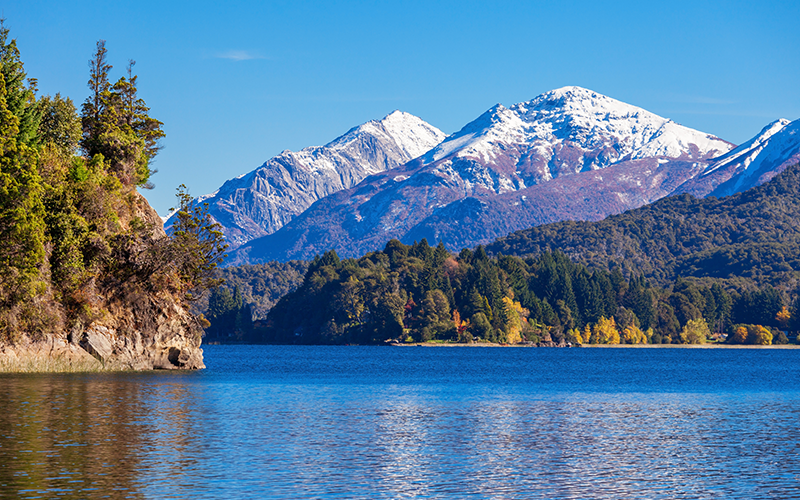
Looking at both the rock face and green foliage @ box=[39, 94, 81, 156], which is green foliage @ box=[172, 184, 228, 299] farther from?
green foliage @ box=[39, 94, 81, 156]

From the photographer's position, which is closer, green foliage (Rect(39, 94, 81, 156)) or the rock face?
the rock face

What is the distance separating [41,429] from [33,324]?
4322 centimetres

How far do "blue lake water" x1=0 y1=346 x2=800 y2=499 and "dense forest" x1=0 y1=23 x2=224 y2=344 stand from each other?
9.58 metres

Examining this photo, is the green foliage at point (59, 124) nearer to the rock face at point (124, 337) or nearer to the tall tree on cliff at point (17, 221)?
the rock face at point (124, 337)

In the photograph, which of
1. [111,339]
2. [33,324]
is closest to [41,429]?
[33,324]

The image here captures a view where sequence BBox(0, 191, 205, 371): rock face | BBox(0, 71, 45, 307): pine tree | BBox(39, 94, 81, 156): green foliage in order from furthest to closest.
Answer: BBox(39, 94, 81, 156): green foliage → BBox(0, 191, 205, 371): rock face → BBox(0, 71, 45, 307): pine tree

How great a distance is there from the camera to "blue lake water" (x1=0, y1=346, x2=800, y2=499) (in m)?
35.9

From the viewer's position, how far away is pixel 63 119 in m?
106

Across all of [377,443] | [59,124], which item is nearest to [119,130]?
[59,124]

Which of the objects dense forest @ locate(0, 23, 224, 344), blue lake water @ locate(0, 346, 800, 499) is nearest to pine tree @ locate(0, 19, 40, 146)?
dense forest @ locate(0, 23, 224, 344)

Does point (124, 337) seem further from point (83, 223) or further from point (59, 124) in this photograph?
point (59, 124)

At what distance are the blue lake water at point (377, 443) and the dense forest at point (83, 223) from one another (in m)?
9.58

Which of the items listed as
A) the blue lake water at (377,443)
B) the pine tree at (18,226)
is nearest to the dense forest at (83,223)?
the pine tree at (18,226)

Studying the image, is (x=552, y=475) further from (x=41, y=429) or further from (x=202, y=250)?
(x=202, y=250)
